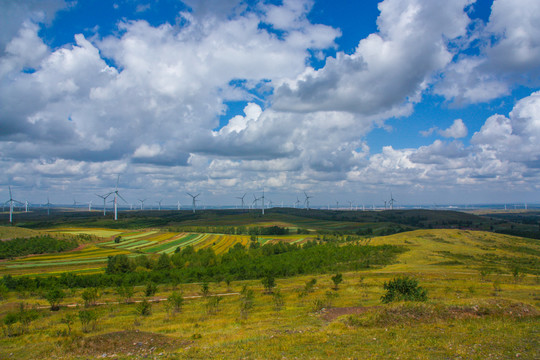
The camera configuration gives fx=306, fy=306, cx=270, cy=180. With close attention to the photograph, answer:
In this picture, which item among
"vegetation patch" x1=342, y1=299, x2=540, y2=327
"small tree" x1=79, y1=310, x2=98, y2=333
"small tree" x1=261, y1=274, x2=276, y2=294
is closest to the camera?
"vegetation patch" x1=342, y1=299, x2=540, y2=327

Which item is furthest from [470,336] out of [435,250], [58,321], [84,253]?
[84,253]

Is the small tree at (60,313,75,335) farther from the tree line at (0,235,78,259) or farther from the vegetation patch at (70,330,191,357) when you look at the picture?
the tree line at (0,235,78,259)

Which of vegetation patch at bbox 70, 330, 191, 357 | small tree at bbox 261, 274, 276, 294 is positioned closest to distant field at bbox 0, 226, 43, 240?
small tree at bbox 261, 274, 276, 294

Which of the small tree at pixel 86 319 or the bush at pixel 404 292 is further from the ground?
the bush at pixel 404 292

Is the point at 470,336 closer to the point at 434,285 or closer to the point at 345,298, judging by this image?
the point at 345,298

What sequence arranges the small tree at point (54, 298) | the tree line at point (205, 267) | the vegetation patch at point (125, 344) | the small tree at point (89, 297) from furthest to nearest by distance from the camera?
the tree line at point (205, 267) < the small tree at point (89, 297) < the small tree at point (54, 298) < the vegetation patch at point (125, 344)

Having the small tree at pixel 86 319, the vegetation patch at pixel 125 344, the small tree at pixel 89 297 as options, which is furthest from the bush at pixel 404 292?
the small tree at pixel 89 297

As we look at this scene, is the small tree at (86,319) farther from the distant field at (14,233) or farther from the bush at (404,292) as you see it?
the distant field at (14,233)

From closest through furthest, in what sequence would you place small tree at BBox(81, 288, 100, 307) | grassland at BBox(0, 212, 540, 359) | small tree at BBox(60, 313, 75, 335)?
grassland at BBox(0, 212, 540, 359)
small tree at BBox(60, 313, 75, 335)
small tree at BBox(81, 288, 100, 307)

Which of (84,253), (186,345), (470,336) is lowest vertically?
(84,253)

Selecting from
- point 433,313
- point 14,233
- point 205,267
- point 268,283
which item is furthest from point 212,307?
point 14,233

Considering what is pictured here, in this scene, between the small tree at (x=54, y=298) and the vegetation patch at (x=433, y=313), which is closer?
the vegetation patch at (x=433, y=313)
